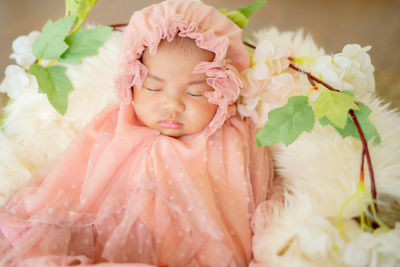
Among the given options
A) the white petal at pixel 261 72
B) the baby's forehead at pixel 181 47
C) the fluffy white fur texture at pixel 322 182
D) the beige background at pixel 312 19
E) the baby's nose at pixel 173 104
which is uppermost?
the beige background at pixel 312 19

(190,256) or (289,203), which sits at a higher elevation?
(289,203)

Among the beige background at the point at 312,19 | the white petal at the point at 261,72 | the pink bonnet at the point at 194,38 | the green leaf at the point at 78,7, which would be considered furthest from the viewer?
the beige background at the point at 312,19

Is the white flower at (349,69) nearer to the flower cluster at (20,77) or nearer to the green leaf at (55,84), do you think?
the green leaf at (55,84)

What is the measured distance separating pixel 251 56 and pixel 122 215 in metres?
0.58

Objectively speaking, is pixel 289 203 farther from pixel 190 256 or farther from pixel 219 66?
Result: pixel 219 66

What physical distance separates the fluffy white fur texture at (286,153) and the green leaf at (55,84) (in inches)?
2.1

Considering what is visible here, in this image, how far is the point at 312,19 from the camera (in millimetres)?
2500

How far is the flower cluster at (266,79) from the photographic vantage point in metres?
1.14

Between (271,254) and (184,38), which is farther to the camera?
(184,38)

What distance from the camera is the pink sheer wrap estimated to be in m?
0.95

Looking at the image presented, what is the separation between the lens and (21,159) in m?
1.21

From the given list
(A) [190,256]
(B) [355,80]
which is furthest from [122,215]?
(B) [355,80]

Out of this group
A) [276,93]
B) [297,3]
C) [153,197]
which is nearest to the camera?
[153,197]

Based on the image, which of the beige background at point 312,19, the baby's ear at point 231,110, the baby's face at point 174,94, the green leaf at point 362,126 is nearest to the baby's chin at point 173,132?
the baby's face at point 174,94
